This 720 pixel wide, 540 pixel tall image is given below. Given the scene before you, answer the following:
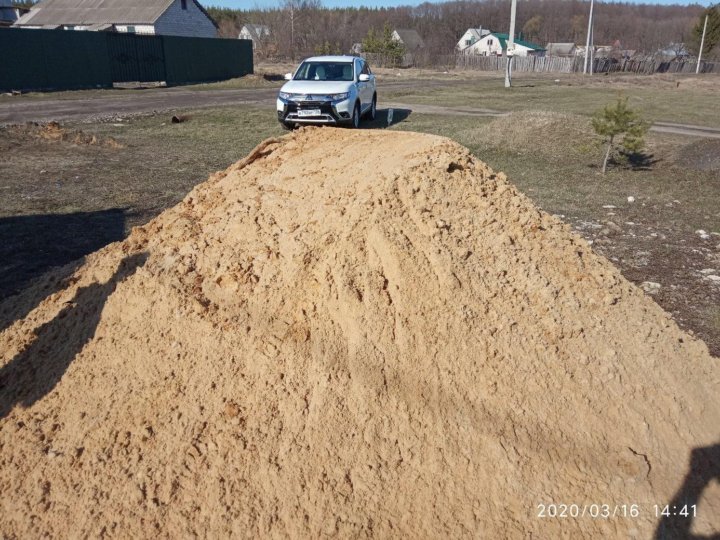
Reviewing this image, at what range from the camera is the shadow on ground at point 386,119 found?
16.4m

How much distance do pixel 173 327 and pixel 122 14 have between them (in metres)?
39.4

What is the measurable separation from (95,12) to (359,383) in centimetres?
4269

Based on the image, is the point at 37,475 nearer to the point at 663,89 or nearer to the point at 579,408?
the point at 579,408

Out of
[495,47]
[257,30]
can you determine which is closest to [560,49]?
[495,47]

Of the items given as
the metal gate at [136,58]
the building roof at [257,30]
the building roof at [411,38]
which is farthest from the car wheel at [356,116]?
the building roof at [411,38]

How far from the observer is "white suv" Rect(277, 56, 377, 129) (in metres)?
14.1

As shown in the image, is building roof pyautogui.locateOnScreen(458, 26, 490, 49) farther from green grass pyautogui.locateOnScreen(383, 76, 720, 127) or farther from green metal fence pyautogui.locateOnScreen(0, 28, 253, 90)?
green metal fence pyautogui.locateOnScreen(0, 28, 253, 90)

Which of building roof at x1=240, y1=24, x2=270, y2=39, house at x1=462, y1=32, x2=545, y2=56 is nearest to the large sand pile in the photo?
building roof at x1=240, y1=24, x2=270, y2=39

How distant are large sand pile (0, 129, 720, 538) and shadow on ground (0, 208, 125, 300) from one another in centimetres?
214

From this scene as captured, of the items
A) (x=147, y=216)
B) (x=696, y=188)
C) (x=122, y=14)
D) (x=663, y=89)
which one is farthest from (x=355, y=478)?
(x=122, y=14)

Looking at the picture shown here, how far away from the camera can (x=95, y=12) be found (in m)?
38.1

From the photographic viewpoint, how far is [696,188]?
1031cm

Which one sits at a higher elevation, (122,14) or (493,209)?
(122,14)

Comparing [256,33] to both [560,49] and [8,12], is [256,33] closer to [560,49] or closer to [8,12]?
[8,12]
